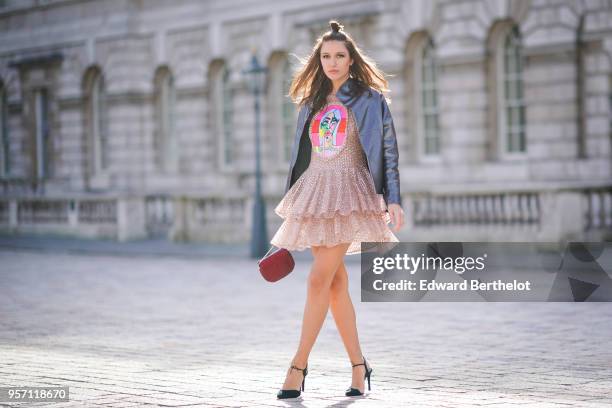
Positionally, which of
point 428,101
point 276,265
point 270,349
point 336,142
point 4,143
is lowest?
point 270,349

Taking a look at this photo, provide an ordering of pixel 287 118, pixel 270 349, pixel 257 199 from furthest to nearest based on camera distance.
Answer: pixel 287 118 < pixel 257 199 < pixel 270 349

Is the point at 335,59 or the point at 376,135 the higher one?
the point at 335,59

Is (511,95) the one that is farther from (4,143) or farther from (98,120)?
(4,143)

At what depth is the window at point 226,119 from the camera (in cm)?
3225

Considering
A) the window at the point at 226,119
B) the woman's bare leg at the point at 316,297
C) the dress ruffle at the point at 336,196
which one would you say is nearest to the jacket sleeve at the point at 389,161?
the dress ruffle at the point at 336,196

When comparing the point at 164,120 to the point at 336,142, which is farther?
the point at 164,120

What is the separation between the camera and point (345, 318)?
723cm

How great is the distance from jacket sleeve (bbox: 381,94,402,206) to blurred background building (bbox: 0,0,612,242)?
502 inches

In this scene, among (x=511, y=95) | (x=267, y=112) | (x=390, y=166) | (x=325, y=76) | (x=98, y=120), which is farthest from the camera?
(x=98, y=120)

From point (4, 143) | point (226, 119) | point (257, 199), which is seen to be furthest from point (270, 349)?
point (4, 143)

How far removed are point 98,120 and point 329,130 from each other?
28805 mm

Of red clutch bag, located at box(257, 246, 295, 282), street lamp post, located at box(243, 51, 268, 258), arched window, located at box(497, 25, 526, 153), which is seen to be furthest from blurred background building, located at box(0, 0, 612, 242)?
red clutch bag, located at box(257, 246, 295, 282)

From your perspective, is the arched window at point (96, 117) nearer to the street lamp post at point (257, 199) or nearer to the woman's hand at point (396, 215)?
the street lamp post at point (257, 199)

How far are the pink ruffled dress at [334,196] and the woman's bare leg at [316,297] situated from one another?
2.8 inches
